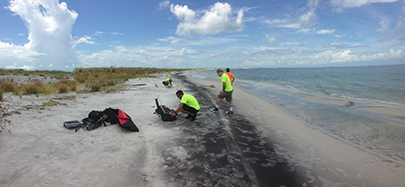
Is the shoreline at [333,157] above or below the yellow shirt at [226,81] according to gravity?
below

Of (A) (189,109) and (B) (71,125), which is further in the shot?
(A) (189,109)

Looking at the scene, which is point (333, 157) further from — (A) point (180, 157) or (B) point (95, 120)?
(B) point (95, 120)

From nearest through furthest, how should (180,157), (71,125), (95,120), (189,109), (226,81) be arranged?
(180,157) → (71,125) → (95,120) → (189,109) → (226,81)

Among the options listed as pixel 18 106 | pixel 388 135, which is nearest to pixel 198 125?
pixel 388 135

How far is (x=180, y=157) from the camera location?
13.8ft

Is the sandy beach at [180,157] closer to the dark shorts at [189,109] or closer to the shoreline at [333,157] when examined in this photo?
the shoreline at [333,157]

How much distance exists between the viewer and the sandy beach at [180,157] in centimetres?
336

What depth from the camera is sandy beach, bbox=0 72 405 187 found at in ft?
11.0

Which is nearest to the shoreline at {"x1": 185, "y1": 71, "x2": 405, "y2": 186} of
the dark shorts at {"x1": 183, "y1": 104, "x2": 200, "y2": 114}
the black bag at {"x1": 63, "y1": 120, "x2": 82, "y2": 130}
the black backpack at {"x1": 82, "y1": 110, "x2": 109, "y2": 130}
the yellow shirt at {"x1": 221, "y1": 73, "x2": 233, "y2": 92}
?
the yellow shirt at {"x1": 221, "y1": 73, "x2": 233, "y2": 92}

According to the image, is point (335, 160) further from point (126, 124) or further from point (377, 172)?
point (126, 124)

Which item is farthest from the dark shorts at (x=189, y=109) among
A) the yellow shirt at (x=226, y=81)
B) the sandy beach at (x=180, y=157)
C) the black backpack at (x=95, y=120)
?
the black backpack at (x=95, y=120)

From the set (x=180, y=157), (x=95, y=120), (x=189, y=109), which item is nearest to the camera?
(x=180, y=157)

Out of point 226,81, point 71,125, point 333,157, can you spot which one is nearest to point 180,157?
point 71,125

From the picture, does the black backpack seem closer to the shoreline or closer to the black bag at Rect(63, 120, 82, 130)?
the black bag at Rect(63, 120, 82, 130)
